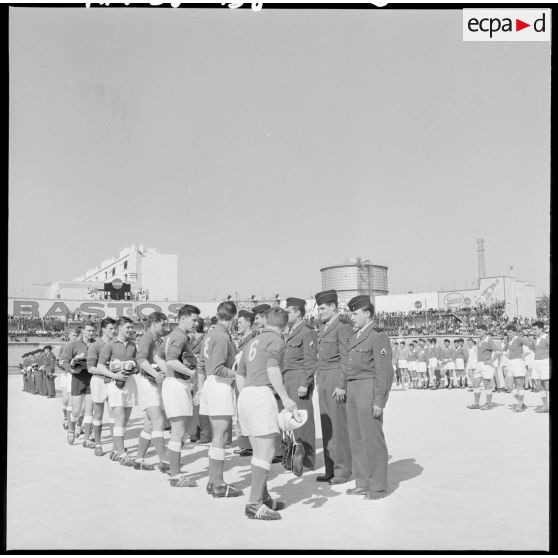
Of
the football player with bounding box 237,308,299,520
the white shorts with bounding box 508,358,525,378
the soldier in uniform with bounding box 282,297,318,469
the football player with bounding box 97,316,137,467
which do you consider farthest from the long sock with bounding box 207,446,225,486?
the white shorts with bounding box 508,358,525,378

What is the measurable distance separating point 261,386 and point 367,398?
1.30 m

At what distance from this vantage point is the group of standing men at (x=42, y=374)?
18.0 metres

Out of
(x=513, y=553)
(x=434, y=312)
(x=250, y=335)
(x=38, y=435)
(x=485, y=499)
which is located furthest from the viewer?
(x=434, y=312)

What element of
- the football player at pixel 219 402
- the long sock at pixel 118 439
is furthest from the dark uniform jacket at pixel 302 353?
the long sock at pixel 118 439

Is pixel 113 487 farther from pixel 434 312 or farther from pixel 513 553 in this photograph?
pixel 434 312

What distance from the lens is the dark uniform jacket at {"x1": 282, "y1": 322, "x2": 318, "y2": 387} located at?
7055mm

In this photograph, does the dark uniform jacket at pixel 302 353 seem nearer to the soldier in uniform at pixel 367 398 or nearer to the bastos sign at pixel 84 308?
the soldier in uniform at pixel 367 398

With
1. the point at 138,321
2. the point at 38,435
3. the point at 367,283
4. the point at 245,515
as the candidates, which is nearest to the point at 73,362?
the point at 38,435

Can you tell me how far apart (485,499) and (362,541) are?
1.70 metres

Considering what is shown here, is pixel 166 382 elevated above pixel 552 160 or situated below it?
below

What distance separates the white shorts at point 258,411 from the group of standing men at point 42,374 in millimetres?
14718

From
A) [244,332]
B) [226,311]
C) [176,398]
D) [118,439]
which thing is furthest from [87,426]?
[226,311]

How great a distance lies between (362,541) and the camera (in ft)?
14.3

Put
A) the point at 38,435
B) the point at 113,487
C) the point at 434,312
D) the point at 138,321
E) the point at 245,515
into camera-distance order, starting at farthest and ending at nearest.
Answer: the point at 434,312 < the point at 138,321 < the point at 38,435 < the point at 113,487 < the point at 245,515
